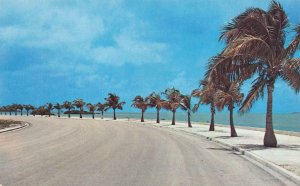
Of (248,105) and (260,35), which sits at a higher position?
(260,35)

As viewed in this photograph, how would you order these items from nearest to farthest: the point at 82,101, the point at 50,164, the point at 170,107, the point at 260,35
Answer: the point at 50,164 < the point at 260,35 < the point at 170,107 < the point at 82,101

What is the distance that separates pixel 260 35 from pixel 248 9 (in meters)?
1.47

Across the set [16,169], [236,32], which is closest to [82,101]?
[236,32]

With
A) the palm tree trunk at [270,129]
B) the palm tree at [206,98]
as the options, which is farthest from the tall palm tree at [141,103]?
the palm tree trunk at [270,129]

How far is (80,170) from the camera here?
42.1ft

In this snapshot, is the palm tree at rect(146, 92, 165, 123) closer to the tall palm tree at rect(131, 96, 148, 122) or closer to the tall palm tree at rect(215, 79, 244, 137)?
the tall palm tree at rect(131, 96, 148, 122)

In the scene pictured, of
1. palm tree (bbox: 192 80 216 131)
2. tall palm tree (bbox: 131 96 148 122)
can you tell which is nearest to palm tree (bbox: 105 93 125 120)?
tall palm tree (bbox: 131 96 148 122)

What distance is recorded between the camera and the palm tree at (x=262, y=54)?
71.5 ft

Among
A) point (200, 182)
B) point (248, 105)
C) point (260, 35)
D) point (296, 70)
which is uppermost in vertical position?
point (260, 35)

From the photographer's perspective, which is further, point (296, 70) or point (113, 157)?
point (296, 70)

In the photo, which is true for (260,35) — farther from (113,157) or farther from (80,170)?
(80,170)

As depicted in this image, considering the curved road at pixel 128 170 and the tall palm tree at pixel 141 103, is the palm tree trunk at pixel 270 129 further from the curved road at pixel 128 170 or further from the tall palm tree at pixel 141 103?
the tall palm tree at pixel 141 103

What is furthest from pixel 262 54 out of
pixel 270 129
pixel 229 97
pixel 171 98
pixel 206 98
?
pixel 171 98

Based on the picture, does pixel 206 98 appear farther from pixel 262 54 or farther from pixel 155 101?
pixel 155 101
